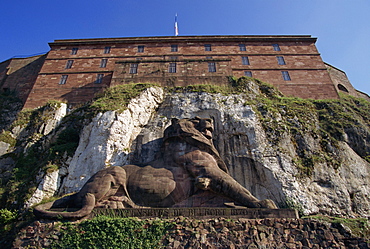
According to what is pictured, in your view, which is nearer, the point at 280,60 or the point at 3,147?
the point at 3,147

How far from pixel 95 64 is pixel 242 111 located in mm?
18221

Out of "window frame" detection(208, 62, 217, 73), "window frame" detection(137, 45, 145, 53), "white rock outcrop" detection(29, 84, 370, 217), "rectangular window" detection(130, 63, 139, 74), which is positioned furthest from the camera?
"window frame" detection(137, 45, 145, 53)

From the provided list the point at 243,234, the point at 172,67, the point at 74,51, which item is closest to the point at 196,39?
the point at 172,67

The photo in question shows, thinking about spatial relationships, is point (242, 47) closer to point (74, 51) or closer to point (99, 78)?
point (99, 78)

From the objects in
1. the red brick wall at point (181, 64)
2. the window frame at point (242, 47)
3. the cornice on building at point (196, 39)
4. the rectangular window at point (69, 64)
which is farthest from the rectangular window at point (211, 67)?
the rectangular window at point (69, 64)

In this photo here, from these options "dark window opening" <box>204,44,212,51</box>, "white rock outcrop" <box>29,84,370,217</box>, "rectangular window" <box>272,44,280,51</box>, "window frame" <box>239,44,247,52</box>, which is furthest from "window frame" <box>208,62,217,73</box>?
"rectangular window" <box>272,44,280,51</box>

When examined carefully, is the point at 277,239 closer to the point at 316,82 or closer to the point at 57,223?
the point at 57,223

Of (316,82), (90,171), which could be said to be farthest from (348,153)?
(90,171)

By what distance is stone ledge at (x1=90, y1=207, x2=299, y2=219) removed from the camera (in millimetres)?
9273

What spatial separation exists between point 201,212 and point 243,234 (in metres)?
1.57

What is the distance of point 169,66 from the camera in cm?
2217

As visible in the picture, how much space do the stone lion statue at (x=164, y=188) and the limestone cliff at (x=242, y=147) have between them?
3.20 m

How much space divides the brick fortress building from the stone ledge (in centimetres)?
1278

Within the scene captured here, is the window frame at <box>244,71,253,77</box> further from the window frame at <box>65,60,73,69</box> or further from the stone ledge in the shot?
the stone ledge
